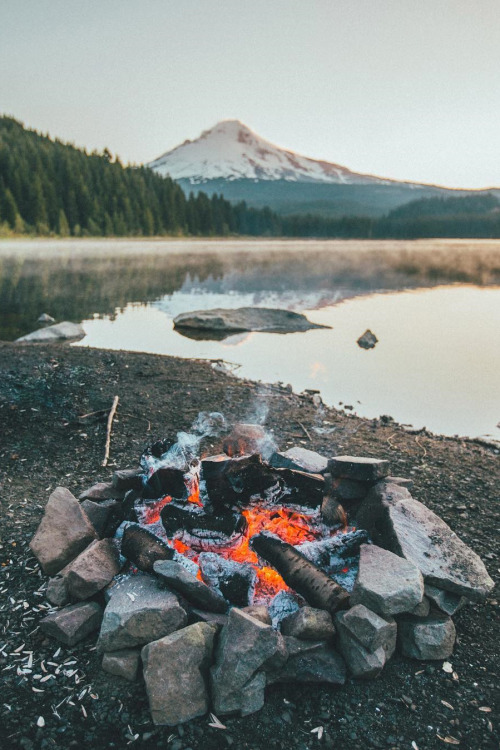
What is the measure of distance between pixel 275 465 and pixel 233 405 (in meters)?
4.02

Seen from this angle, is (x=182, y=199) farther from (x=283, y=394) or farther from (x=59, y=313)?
(x=283, y=394)

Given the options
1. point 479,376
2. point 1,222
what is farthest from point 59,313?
point 1,222

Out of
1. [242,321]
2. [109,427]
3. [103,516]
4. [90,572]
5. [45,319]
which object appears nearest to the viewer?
[90,572]

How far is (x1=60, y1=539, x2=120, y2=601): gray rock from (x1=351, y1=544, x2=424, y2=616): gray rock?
1903 millimetres

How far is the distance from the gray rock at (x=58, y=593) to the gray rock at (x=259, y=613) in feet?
4.77

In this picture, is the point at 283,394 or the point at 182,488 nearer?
the point at 182,488

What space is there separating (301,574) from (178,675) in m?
1.15

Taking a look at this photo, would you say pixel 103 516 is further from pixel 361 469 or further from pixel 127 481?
pixel 361 469

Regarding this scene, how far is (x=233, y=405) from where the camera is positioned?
905 centimetres

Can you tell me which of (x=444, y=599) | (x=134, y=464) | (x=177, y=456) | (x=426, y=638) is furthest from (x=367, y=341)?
(x=426, y=638)

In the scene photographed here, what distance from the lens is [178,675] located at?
312cm

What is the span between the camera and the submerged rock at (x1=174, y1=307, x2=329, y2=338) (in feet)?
59.7

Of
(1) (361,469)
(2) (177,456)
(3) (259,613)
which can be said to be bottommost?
(3) (259,613)

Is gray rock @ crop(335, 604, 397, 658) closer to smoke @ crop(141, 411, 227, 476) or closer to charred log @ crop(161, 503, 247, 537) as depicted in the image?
charred log @ crop(161, 503, 247, 537)
